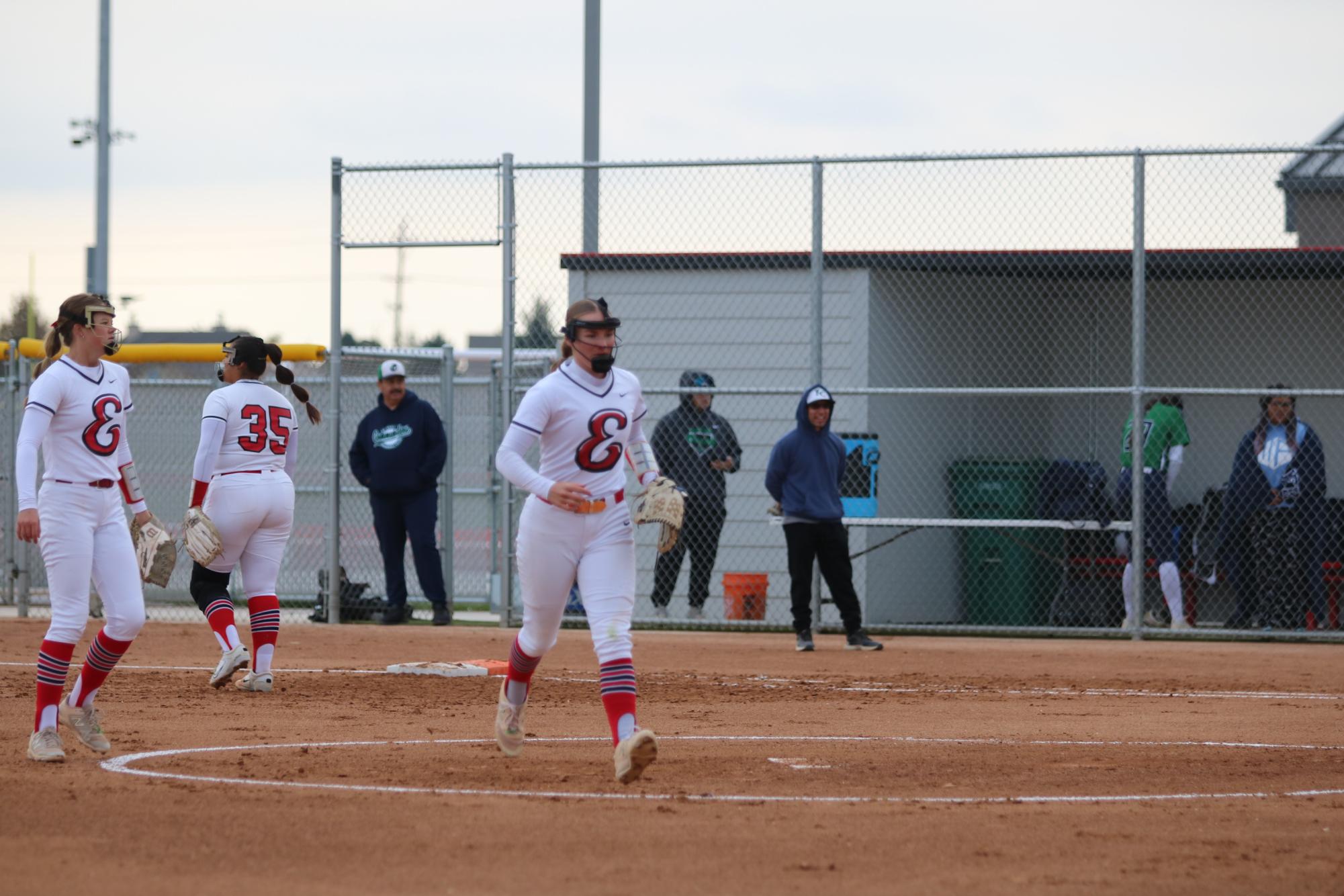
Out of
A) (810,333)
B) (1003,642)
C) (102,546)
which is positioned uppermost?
(810,333)

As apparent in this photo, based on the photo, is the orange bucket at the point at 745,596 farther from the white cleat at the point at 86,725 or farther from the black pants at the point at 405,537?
the white cleat at the point at 86,725

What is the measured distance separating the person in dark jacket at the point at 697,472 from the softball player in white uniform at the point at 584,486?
764cm

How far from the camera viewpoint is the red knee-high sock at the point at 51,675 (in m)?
7.46

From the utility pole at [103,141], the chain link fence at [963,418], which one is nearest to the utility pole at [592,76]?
the chain link fence at [963,418]

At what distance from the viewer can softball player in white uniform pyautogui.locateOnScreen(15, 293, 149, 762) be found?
24.2 feet

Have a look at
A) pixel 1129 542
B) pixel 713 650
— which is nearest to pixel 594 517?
pixel 713 650

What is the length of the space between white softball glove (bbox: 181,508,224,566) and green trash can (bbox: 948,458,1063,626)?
8403mm

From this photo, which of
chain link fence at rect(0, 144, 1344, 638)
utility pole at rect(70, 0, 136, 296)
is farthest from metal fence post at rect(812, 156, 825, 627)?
utility pole at rect(70, 0, 136, 296)

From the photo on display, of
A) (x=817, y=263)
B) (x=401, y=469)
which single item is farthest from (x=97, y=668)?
(x=817, y=263)

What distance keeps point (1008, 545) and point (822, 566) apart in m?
3.36

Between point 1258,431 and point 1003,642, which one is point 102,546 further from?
point 1258,431

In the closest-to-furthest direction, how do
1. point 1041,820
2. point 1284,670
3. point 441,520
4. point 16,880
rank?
point 16,880 < point 1041,820 < point 1284,670 < point 441,520

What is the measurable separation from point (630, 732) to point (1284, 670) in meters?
6.91

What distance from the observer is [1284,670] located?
12.0 metres
